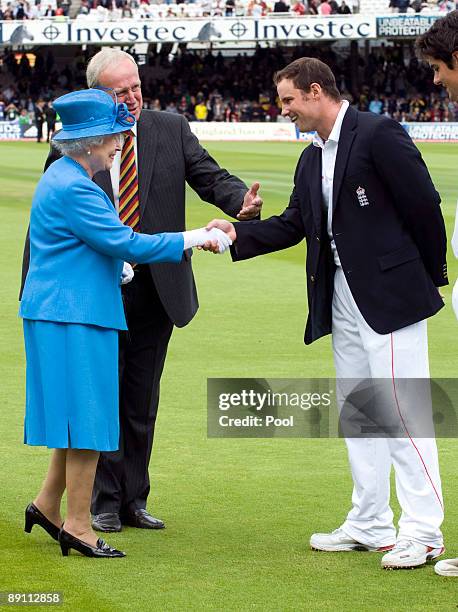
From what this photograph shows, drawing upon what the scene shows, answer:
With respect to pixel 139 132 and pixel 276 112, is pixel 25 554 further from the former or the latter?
pixel 276 112

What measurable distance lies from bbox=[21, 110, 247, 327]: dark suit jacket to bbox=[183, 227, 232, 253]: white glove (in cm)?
56

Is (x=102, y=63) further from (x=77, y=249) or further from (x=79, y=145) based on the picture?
(x=77, y=249)

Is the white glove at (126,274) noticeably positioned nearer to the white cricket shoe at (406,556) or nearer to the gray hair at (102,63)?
the gray hair at (102,63)

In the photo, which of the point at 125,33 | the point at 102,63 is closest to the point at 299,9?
the point at 125,33

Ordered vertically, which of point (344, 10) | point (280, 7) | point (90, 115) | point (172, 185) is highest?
point (280, 7)

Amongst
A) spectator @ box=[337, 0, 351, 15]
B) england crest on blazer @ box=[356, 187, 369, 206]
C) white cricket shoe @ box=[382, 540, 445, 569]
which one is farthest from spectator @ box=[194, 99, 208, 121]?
white cricket shoe @ box=[382, 540, 445, 569]

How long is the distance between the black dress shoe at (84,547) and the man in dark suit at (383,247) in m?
1.16

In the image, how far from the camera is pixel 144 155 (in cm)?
608

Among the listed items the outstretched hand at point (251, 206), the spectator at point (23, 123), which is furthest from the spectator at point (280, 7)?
the outstretched hand at point (251, 206)

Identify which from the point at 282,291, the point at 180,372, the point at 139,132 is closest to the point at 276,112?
the point at 282,291

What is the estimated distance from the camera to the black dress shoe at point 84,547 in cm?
539

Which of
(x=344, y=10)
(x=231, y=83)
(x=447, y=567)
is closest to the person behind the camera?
(x=447, y=567)

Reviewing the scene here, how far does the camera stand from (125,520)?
610 centimetres

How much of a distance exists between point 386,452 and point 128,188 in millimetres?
1704
